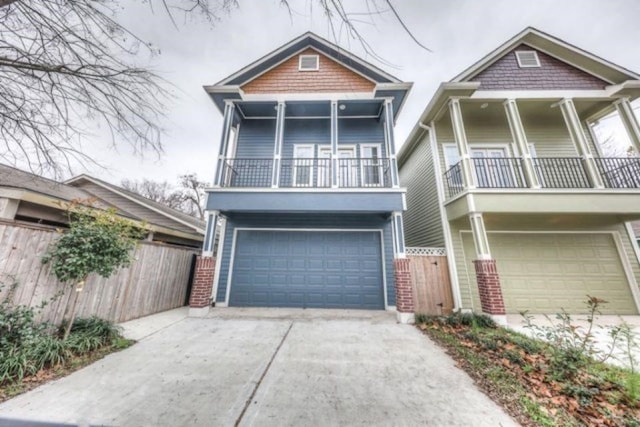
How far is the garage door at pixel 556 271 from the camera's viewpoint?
21.2 ft

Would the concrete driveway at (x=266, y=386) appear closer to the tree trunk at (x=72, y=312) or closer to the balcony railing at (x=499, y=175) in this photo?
the tree trunk at (x=72, y=312)

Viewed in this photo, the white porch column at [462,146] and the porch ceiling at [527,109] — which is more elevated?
the porch ceiling at [527,109]

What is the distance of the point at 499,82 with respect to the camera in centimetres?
735

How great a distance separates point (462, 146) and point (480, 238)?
2.72 metres

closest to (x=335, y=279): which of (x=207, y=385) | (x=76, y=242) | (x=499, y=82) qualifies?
(x=207, y=385)

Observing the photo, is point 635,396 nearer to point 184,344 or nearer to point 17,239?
point 184,344

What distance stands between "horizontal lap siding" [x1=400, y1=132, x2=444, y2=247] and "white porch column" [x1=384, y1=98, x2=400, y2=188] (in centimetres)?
209

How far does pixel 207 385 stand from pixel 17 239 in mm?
3644

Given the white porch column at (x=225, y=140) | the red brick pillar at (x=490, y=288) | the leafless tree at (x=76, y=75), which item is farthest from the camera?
the white porch column at (x=225, y=140)

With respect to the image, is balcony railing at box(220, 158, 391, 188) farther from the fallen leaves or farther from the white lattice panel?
the fallen leaves

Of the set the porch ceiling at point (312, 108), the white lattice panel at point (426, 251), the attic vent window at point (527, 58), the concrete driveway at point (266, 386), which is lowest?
the concrete driveway at point (266, 386)

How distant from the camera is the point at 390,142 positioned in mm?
6930

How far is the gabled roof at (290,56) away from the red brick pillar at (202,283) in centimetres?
580

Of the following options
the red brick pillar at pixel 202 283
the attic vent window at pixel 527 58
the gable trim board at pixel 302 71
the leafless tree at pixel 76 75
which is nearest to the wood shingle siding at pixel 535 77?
the attic vent window at pixel 527 58
